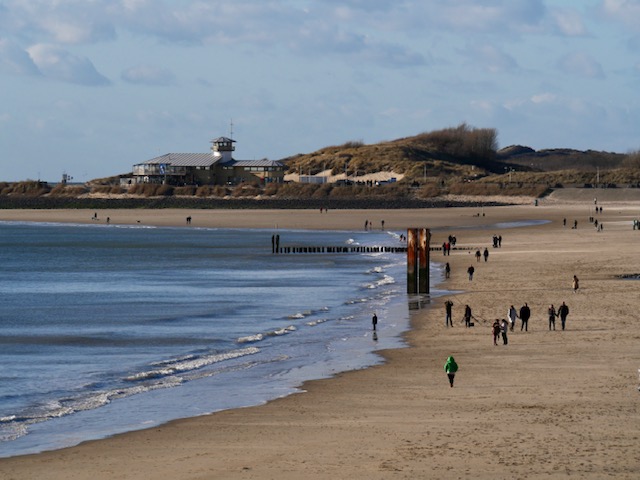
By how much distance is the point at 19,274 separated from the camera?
204 feet

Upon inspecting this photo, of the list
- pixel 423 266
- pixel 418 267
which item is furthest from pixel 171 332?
pixel 423 266

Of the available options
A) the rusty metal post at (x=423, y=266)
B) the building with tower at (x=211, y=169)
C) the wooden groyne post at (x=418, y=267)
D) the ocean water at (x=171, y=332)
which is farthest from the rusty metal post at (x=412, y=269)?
the building with tower at (x=211, y=169)

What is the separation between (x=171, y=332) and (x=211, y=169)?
513 feet

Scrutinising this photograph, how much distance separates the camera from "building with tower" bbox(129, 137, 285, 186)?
19025 centimetres

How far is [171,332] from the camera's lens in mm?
34781

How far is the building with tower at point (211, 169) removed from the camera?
624 feet

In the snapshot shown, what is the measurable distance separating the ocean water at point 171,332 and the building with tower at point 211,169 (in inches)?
4628

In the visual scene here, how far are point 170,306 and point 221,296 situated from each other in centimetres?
390

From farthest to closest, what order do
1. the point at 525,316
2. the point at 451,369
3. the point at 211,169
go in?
the point at 211,169, the point at 525,316, the point at 451,369

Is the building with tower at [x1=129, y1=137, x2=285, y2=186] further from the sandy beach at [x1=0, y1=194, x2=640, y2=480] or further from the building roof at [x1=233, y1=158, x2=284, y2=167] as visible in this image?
the sandy beach at [x1=0, y1=194, x2=640, y2=480]

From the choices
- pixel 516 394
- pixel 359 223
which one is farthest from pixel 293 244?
pixel 516 394

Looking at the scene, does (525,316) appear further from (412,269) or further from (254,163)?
(254,163)

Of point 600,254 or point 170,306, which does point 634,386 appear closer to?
point 170,306

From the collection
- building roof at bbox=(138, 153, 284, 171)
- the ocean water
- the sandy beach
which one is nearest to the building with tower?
building roof at bbox=(138, 153, 284, 171)
